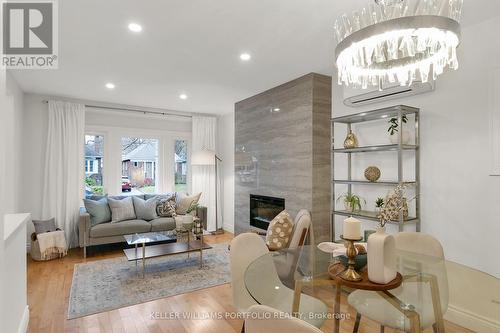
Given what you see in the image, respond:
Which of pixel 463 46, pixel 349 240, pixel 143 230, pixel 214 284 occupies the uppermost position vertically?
pixel 463 46

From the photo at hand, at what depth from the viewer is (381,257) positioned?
1381mm

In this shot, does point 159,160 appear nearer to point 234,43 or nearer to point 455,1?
point 234,43

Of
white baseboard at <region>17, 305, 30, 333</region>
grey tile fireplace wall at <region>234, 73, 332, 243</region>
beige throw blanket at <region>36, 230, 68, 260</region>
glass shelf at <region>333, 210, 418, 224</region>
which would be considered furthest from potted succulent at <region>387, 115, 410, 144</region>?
beige throw blanket at <region>36, 230, 68, 260</region>

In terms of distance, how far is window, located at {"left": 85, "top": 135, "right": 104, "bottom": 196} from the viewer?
17.4 feet

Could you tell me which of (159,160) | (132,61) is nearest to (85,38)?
(132,61)

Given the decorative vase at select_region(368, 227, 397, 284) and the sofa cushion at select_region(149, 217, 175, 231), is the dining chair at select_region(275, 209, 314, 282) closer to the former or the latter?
the decorative vase at select_region(368, 227, 397, 284)

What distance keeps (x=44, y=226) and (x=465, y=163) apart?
218 inches

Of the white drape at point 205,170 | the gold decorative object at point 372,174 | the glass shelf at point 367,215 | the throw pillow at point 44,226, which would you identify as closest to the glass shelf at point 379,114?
the gold decorative object at point 372,174

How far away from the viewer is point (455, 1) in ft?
4.50

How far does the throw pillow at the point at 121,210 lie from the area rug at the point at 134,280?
2.34 feet

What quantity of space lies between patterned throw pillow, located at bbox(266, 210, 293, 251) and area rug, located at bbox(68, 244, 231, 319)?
1.06 metres

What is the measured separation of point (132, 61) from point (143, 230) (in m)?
2.71

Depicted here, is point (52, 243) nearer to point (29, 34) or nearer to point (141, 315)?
point (141, 315)

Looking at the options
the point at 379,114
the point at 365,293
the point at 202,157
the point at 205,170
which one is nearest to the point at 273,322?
the point at 365,293
